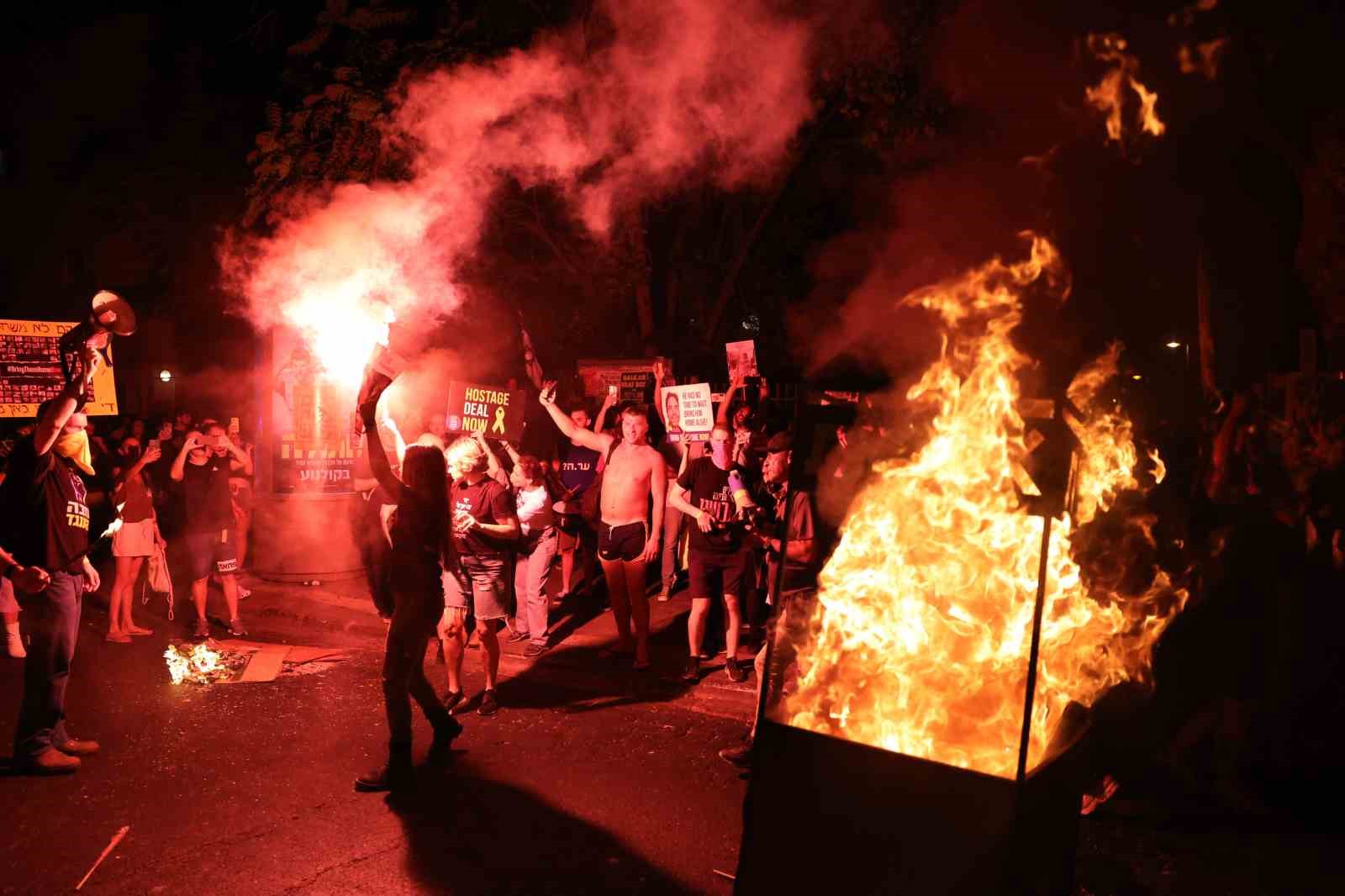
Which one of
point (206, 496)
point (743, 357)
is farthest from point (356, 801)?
point (743, 357)

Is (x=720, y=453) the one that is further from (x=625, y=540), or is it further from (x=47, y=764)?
(x=47, y=764)

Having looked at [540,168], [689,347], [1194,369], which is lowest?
[1194,369]

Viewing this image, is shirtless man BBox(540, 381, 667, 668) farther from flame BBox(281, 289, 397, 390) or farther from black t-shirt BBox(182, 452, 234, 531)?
black t-shirt BBox(182, 452, 234, 531)

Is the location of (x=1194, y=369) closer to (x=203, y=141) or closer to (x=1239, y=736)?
(x=1239, y=736)

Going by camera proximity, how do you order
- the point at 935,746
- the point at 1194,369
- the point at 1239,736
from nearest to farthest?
the point at 935,746 < the point at 1239,736 < the point at 1194,369

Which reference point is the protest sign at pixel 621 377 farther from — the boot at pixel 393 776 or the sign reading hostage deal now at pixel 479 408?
the boot at pixel 393 776

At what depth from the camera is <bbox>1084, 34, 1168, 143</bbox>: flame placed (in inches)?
210

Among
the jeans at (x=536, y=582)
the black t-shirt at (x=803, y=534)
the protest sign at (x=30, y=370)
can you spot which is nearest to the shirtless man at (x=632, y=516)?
the jeans at (x=536, y=582)

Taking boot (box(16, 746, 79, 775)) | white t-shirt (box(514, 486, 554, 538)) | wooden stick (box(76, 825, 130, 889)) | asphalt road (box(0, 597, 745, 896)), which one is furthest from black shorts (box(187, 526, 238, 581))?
wooden stick (box(76, 825, 130, 889))

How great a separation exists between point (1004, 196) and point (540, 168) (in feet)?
20.9

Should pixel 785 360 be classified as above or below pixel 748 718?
above

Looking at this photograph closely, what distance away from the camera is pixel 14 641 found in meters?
7.69

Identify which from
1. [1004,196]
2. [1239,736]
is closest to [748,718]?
[1239,736]

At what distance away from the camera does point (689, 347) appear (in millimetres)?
14781
